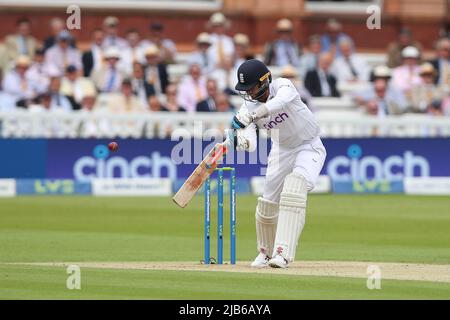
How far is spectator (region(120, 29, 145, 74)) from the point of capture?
22.1 meters

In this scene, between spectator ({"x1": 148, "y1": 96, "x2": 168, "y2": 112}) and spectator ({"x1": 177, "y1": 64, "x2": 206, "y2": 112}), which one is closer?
spectator ({"x1": 148, "y1": 96, "x2": 168, "y2": 112})

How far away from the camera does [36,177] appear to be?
20375 mm

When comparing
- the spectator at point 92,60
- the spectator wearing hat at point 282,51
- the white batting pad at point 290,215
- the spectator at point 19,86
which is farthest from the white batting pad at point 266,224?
the spectator wearing hat at point 282,51

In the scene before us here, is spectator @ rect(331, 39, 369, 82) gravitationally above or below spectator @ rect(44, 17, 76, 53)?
below

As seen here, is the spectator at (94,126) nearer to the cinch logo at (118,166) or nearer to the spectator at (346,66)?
the cinch logo at (118,166)

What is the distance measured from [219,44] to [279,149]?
37.5 ft

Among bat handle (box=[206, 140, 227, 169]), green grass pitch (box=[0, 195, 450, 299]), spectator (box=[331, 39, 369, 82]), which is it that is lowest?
green grass pitch (box=[0, 195, 450, 299])

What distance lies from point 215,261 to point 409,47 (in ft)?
41.1

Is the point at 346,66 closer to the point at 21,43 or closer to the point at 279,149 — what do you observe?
the point at 21,43

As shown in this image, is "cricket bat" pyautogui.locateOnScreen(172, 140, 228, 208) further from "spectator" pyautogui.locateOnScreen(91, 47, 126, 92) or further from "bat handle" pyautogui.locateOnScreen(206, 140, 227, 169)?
"spectator" pyautogui.locateOnScreen(91, 47, 126, 92)

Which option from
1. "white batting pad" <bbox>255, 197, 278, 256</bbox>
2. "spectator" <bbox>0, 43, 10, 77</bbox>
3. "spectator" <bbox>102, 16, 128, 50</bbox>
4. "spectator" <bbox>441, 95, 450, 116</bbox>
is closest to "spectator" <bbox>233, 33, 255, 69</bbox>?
"spectator" <bbox>102, 16, 128, 50</bbox>

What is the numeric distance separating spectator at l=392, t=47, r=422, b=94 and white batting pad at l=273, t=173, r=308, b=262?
12488 millimetres

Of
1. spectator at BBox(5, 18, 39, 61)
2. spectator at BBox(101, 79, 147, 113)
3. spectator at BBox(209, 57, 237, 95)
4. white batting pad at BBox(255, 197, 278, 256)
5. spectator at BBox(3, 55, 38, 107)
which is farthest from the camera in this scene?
spectator at BBox(209, 57, 237, 95)
